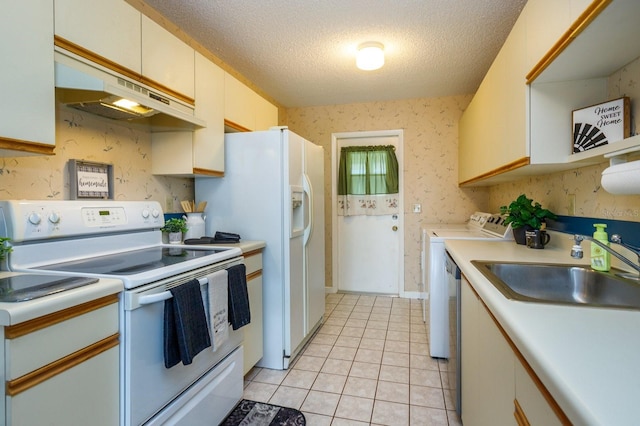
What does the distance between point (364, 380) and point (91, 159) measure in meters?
2.06

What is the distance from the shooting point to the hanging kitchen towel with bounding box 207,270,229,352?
148cm

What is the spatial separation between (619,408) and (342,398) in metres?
1.70

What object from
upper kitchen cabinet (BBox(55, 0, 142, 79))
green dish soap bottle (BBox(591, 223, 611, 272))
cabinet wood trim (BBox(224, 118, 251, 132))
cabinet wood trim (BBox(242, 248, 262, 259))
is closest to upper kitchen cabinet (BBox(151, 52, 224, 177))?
cabinet wood trim (BBox(224, 118, 251, 132))

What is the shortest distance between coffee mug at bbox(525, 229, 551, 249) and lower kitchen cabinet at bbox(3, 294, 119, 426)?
2.07 meters

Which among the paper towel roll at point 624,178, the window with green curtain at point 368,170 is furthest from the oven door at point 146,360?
the window with green curtain at point 368,170

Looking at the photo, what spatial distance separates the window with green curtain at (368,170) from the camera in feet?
12.7

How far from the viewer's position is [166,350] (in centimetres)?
124

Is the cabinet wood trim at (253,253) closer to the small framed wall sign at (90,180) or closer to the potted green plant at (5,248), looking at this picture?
the small framed wall sign at (90,180)


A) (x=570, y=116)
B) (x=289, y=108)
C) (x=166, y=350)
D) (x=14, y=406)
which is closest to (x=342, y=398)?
(x=166, y=350)

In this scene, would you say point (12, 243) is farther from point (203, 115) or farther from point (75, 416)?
point (203, 115)

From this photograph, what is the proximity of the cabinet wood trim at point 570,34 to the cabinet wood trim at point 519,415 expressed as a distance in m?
1.11

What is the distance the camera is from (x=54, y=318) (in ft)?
2.95

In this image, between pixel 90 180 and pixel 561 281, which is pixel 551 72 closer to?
pixel 561 281

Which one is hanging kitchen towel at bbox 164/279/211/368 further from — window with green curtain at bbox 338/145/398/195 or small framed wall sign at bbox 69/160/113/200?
window with green curtain at bbox 338/145/398/195
